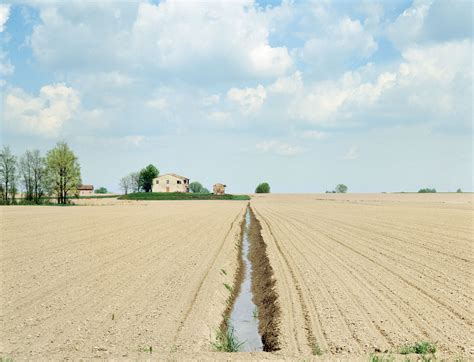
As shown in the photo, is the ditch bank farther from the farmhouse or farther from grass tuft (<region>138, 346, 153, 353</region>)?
the farmhouse

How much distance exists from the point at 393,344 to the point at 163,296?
579cm

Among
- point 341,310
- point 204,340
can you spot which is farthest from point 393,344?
point 204,340

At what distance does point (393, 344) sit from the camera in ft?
27.6

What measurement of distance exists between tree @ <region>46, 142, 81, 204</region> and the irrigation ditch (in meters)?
72.3

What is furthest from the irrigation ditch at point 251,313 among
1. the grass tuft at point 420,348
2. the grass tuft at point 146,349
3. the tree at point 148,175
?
the tree at point 148,175

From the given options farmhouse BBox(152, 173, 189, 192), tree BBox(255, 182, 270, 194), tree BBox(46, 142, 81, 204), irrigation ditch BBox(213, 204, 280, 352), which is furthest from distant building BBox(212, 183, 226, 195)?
irrigation ditch BBox(213, 204, 280, 352)

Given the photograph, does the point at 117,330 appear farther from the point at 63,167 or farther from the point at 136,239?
the point at 63,167

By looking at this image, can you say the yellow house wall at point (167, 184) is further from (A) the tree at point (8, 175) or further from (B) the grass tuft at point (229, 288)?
(B) the grass tuft at point (229, 288)

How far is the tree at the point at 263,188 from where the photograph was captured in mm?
179150

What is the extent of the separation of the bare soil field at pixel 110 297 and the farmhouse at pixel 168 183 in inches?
4265

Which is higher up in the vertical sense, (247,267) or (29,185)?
(29,185)

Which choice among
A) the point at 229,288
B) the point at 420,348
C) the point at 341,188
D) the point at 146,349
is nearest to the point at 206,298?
the point at 229,288

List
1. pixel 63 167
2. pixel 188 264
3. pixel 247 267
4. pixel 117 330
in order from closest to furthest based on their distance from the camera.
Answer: pixel 117 330, pixel 188 264, pixel 247 267, pixel 63 167

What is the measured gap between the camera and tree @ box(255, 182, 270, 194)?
588 ft
